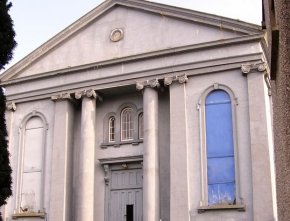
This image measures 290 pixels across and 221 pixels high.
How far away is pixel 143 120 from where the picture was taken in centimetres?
2345

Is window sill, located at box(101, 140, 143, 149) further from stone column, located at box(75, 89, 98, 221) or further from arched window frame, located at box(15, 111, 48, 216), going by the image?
arched window frame, located at box(15, 111, 48, 216)

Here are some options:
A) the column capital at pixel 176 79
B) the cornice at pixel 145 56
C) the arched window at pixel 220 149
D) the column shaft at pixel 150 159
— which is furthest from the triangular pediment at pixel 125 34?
the arched window at pixel 220 149

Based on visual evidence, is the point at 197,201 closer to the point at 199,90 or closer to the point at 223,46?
the point at 199,90

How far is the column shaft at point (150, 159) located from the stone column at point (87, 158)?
9.60ft

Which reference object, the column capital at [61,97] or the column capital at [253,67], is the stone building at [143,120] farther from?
the column capital at [61,97]

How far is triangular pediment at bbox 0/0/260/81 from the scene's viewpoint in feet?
74.0

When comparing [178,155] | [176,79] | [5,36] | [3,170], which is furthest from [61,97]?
[3,170]

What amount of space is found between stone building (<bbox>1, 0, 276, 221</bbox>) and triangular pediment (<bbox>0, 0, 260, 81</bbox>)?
55 millimetres

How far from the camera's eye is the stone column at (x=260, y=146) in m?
19.5

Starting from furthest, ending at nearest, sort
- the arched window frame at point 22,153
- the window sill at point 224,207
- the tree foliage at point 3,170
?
the arched window frame at point 22,153 < the window sill at point 224,207 < the tree foliage at point 3,170

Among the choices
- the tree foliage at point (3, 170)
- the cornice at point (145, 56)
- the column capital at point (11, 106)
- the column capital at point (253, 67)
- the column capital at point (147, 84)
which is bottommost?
the tree foliage at point (3, 170)

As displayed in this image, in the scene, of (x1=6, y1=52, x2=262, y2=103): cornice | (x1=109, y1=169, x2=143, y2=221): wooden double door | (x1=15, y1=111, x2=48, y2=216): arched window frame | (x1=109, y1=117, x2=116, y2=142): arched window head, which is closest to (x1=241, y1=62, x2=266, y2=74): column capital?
(x1=6, y1=52, x2=262, y2=103): cornice

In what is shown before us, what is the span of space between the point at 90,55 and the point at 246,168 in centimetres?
1018

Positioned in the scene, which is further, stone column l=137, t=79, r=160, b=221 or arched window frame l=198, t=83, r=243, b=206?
stone column l=137, t=79, r=160, b=221
